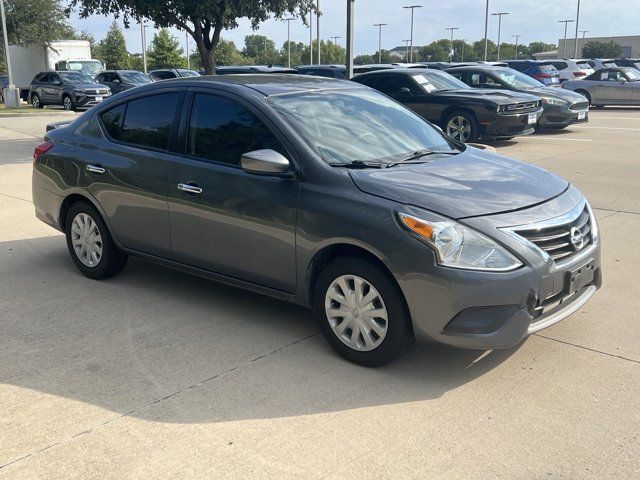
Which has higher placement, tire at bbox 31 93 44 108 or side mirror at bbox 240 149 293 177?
side mirror at bbox 240 149 293 177

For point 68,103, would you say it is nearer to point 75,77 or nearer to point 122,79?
point 75,77

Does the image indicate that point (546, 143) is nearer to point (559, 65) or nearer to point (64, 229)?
point (64, 229)

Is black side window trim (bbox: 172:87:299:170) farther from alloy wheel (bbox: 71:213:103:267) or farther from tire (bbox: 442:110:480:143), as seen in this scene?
tire (bbox: 442:110:480:143)

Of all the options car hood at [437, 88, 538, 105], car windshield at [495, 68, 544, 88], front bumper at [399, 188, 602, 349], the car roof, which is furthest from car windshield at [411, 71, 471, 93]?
front bumper at [399, 188, 602, 349]

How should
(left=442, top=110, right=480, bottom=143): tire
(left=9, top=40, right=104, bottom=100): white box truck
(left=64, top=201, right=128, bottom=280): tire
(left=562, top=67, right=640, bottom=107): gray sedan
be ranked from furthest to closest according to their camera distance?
(left=9, top=40, right=104, bottom=100): white box truck, (left=562, top=67, right=640, bottom=107): gray sedan, (left=442, top=110, right=480, bottom=143): tire, (left=64, top=201, right=128, bottom=280): tire

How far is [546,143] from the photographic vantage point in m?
14.6

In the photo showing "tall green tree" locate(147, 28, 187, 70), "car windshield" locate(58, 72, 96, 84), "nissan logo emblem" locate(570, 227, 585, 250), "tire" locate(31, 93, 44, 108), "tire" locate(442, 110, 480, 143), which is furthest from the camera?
"tall green tree" locate(147, 28, 187, 70)

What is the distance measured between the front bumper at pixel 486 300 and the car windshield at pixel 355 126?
110 centimetres

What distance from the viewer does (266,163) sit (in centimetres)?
422

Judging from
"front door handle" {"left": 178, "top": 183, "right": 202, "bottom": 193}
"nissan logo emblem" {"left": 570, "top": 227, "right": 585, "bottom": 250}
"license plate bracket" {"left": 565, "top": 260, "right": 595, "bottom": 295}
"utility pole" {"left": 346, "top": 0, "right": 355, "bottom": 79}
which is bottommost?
"license plate bracket" {"left": 565, "top": 260, "right": 595, "bottom": 295}

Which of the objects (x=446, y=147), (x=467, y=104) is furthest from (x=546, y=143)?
(x=446, y=147)

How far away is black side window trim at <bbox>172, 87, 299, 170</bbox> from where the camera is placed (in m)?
4.37

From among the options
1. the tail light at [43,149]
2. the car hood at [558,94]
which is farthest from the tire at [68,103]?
the tail light at [43,149]

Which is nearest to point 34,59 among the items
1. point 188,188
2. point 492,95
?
point 492,95
